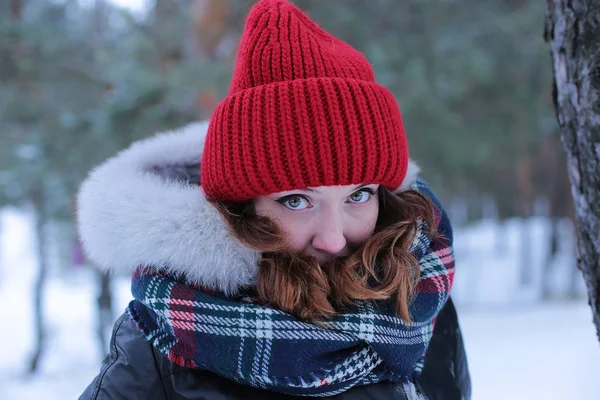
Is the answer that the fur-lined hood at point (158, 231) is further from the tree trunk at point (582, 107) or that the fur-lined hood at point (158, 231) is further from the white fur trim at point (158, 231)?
the tree trunk at point (582, 107)

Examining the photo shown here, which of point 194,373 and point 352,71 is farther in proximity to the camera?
point 352,71

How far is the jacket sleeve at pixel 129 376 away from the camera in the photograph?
3.52 ft

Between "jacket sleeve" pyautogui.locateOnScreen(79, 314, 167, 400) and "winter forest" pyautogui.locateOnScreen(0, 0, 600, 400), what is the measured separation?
2100 millimetres

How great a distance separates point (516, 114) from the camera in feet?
24.8

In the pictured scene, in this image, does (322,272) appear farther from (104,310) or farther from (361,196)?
(104,310)

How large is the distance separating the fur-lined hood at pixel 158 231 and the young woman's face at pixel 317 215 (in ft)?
0.35

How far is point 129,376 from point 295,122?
683 millimetres

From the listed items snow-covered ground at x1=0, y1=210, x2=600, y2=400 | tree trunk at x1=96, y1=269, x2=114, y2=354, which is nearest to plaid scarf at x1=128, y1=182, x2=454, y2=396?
snow-covered ground at x1=0, y1=210, x2=600, y2=400

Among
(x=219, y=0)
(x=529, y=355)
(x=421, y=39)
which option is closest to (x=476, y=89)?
(x=421, y=39)

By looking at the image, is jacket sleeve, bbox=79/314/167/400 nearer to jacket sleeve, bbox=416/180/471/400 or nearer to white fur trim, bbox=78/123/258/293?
white fur trim, bbox=78/123/258/293

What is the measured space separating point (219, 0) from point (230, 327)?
3623 millimetres

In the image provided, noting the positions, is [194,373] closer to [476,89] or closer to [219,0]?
[219,0]

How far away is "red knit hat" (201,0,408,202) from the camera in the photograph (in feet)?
3.57

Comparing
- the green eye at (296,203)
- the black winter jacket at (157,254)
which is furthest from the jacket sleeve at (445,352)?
the green eye at (296,203)
